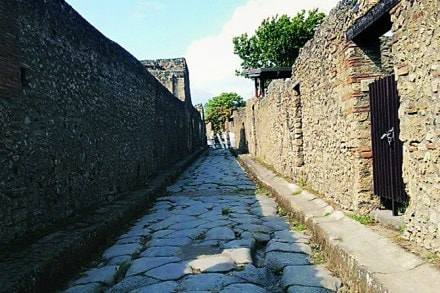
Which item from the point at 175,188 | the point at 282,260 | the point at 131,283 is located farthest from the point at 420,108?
the point at 175,188

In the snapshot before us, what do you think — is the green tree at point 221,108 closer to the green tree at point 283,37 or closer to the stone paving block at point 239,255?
the green tree at point 283,37

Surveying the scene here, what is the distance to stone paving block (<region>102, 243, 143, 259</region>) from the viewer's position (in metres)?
4.02

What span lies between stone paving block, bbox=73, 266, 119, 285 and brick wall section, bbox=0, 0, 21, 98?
1.62 metres

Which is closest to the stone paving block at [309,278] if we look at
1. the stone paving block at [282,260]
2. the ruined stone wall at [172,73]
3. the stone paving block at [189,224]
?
the stone paving block at [282,260]

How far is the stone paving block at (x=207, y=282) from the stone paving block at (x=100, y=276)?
0.65m

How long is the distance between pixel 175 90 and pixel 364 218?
1810 cm

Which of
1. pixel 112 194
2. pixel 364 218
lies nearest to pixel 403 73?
pixel 364 218

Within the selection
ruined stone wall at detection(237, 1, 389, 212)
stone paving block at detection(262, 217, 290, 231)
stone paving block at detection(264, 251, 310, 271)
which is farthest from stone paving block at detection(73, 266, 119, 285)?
ruined stone wall at detection(237, 1, 389, 212)

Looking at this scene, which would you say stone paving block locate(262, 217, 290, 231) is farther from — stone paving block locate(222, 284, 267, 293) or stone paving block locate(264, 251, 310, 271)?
stone paving block locate(222, 284, 267, 293)

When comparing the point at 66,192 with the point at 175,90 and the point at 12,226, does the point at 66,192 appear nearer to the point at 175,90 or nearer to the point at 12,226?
the point at 12,226

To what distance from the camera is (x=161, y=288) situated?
9.91ft

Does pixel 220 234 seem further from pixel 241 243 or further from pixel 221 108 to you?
pixel 221 108

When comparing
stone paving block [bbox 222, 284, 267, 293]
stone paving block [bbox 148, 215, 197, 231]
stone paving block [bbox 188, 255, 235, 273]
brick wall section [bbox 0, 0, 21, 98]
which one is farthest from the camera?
stone paving block [bbox 148, 215, 197, 231]

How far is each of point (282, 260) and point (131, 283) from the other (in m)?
1.32
